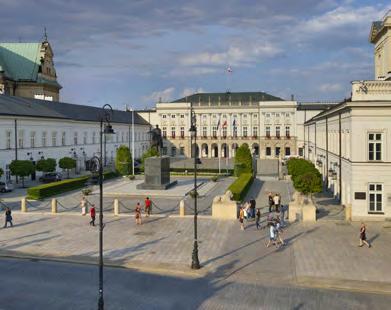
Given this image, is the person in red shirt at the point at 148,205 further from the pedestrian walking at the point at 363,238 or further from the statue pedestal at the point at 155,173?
the pedestrian walking at the point at 363,238

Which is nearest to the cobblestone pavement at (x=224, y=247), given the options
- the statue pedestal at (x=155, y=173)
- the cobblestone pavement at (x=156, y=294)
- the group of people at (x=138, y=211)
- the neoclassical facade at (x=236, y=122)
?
the group of people at (x=138, y=211)

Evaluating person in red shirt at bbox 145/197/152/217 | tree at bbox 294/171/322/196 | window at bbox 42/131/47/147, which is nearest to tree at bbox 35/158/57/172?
window at bbox 42/131/47/147

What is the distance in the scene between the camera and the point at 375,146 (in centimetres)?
3178

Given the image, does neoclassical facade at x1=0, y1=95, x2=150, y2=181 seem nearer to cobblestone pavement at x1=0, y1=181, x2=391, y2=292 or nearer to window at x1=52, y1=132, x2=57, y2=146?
window at x1=52, y1=132, x2=57, y2=146

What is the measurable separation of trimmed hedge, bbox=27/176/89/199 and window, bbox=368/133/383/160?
28.0 m

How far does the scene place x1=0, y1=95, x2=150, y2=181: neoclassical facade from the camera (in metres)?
57.2

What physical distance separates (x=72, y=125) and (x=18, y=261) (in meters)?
53.9

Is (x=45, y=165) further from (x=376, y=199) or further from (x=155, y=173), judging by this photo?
(x=376, y=199)

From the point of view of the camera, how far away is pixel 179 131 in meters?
115

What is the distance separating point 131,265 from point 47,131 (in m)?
48.9

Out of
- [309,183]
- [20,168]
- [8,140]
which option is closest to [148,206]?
[309,183]

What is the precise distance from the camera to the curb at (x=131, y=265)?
2048 centimetres

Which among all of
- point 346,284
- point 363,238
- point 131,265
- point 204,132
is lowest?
point 346,284

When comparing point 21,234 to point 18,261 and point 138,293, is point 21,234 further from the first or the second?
Result: point 138,293
